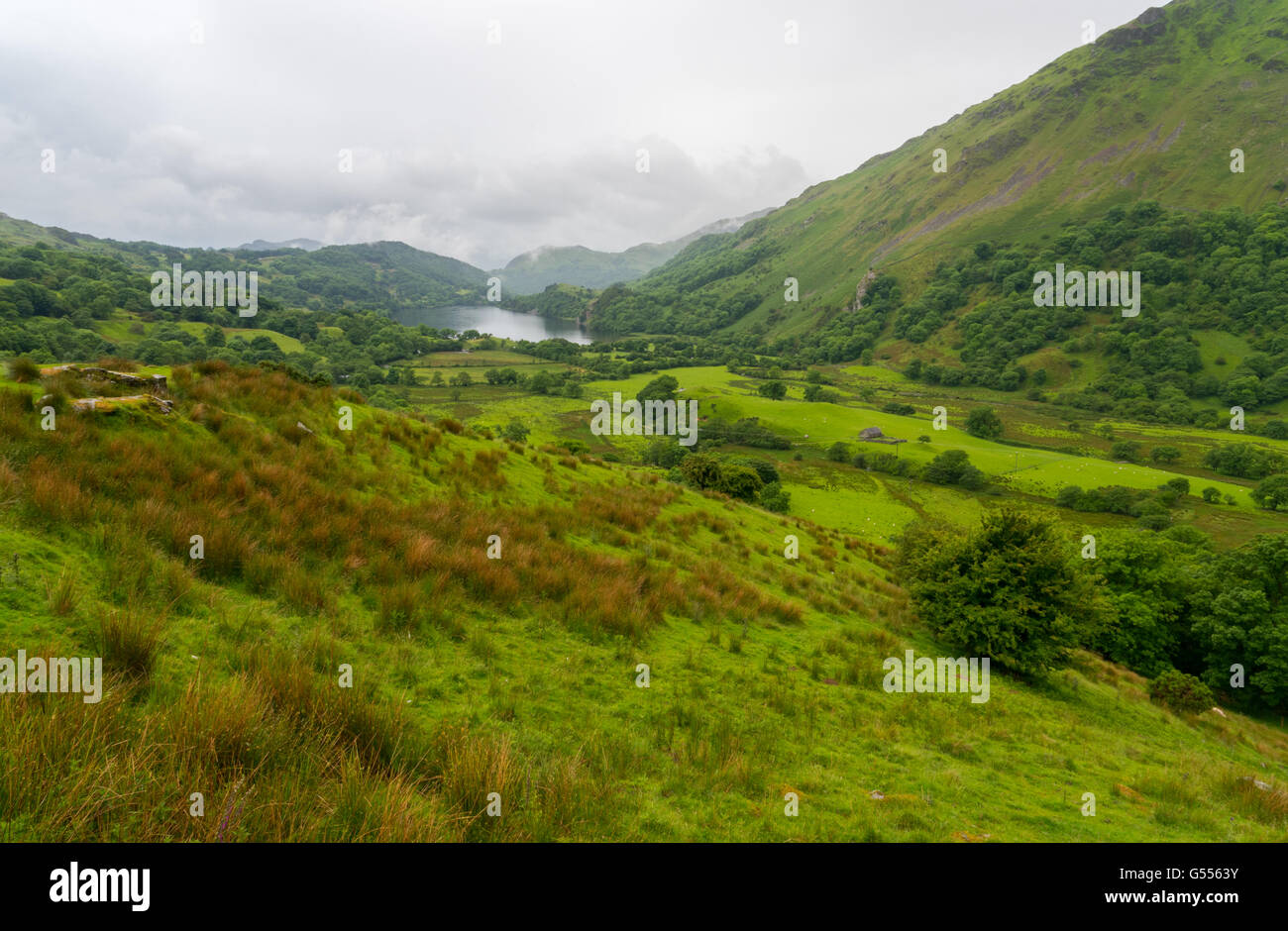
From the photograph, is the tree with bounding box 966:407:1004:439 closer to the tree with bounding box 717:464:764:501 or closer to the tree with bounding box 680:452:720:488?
the tree with bounding box 717:464:764:501

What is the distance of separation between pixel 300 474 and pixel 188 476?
1414 millimetres

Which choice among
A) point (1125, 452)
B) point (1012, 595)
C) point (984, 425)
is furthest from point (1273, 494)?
point (1012, 595)

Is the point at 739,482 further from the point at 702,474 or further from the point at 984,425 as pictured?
the point at 984,425

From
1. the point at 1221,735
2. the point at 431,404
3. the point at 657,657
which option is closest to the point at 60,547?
the point at 657,657

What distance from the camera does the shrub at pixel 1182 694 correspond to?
51.3ft

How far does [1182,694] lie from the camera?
1588 cm

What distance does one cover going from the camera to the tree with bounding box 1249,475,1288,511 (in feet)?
212

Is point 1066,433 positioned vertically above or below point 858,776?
above

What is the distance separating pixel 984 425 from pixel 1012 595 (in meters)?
107

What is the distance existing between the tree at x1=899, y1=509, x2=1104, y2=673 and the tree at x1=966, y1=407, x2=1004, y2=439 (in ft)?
338

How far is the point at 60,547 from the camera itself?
14.6 feet

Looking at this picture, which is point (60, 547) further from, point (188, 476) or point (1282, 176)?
point (1282, 176)

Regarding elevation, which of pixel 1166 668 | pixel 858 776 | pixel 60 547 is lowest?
pixel 1166 668

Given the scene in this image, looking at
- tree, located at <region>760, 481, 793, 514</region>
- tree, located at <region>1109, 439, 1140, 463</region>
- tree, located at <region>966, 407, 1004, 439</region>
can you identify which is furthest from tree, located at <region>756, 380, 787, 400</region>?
tree, located at <region>760, 481, 793, 514</region>
